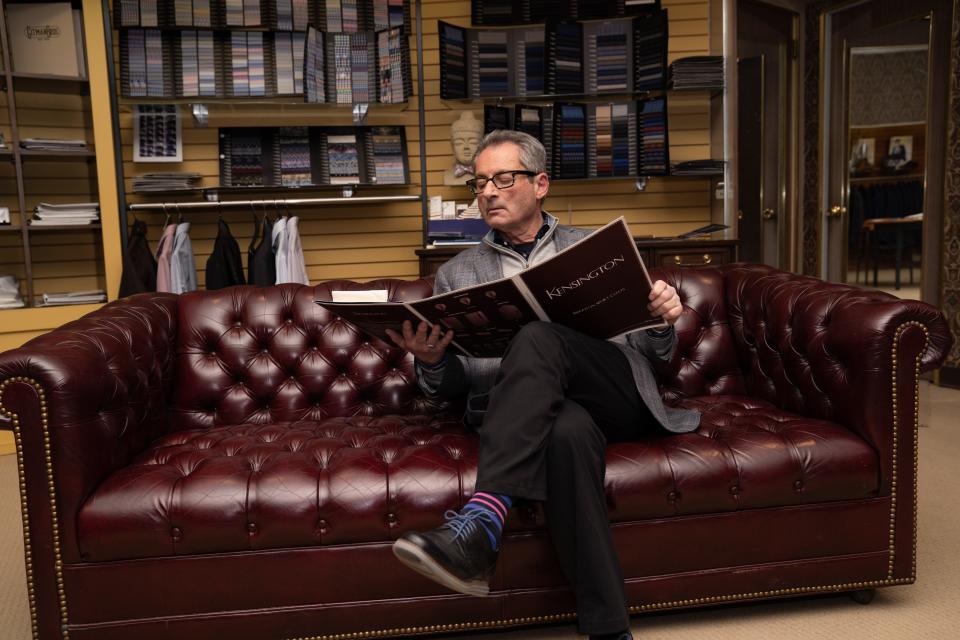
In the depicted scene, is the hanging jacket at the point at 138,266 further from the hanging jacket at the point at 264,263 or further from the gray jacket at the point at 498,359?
the gray jacket at the point at 498,359

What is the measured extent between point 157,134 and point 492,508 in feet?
12.5

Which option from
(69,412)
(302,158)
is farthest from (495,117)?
(69,412)

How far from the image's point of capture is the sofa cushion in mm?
1809

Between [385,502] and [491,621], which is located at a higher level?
Result: [385,502]

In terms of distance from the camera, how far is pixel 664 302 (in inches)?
73.5

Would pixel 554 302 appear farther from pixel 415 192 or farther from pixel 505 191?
pixel 415 192

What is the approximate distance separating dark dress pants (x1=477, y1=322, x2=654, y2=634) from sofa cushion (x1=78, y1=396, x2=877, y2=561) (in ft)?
0.41

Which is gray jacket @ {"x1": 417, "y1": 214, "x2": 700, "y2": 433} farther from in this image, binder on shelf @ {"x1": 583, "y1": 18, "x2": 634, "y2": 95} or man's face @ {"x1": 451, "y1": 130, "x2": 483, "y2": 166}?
binder on shelf @ {"x1": 583, "y1": 18, "x2": 634, "y2": 95}

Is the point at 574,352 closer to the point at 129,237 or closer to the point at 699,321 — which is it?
the point at 699,321

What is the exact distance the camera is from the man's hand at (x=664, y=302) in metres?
1.86

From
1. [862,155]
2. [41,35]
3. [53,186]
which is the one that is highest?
[41,35]

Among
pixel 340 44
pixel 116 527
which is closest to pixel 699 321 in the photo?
pixel 116 527

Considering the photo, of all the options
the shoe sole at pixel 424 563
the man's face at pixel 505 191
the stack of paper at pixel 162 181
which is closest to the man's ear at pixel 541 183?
the man's face at pixel 505 191

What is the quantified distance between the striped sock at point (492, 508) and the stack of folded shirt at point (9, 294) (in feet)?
11.2
